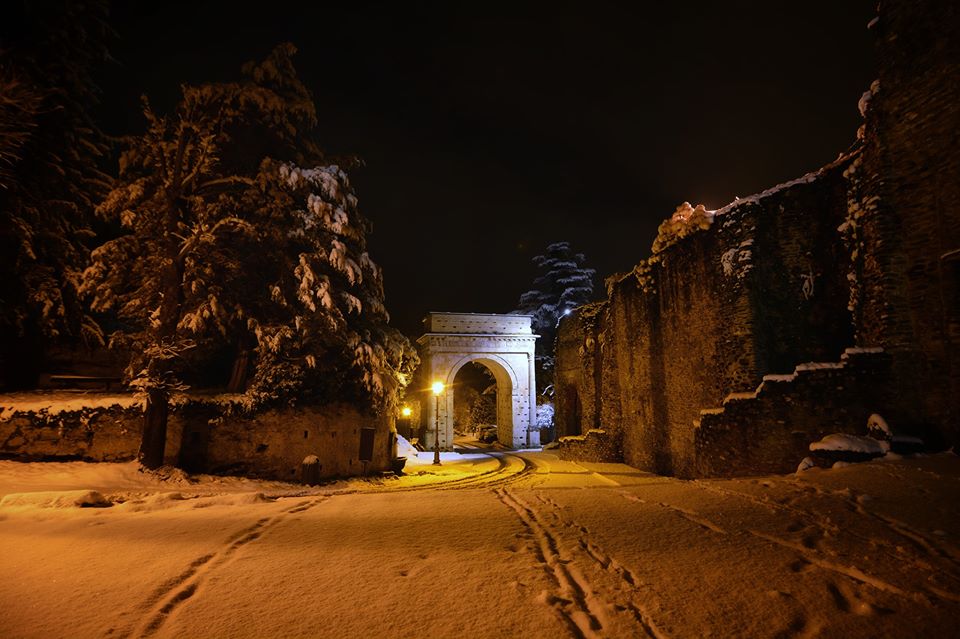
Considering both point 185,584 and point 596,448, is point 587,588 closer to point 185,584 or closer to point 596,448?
point 185,584

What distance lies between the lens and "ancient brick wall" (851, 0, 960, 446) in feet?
21.2

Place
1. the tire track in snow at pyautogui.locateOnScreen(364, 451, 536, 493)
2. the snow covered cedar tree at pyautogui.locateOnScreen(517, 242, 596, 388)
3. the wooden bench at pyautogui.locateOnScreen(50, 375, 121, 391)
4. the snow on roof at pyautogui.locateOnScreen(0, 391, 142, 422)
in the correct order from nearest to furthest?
the snow on roof at pyautogui.locateOnScreen(0, 391, 142, 422) → the wooden bench at pyautogui.locateOnScreen(50, 375, 121, 391) → the tire track in snow at pyautogui.locateOnScreen(364, 451, 536, 493) → the snow covered cedar tree at pyautogui.locateOnScreen(517, 242, 596, 388)

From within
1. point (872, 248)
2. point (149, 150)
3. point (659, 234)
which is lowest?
point (872, 248)

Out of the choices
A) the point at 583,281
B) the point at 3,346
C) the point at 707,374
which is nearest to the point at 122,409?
the point at 3,346

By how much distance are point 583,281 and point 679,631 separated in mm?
39176

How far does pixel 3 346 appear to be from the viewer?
1130 centimetres

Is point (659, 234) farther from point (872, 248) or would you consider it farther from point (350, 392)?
point (350, 392)

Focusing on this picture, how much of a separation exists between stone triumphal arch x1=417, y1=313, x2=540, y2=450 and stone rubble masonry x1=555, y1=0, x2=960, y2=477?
15324 millimetres

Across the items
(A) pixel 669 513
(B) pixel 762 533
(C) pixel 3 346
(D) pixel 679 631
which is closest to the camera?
(D) pixel 679 631

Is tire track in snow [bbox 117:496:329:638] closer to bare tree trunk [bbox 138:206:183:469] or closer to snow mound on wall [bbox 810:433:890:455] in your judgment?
bare tree trunk [bbox 138:206:183:469]

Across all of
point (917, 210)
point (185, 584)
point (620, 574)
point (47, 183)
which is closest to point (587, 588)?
point (620, 574)

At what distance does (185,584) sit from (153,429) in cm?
849

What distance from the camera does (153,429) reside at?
9953mm

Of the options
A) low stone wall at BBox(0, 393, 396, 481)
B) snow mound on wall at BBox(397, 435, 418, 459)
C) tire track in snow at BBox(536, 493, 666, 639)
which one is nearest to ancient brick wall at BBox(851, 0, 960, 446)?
tire track in snow at BBox(536, 493, 666, 639)
